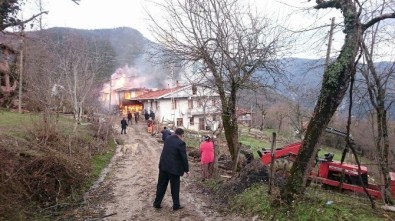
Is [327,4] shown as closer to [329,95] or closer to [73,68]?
[329,95]

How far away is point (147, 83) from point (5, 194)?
7386 cm

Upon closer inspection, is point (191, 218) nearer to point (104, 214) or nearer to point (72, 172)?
point (104, 214)

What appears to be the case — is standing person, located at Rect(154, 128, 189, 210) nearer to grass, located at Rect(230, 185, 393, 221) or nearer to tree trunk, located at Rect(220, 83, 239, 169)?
grass, located at Rect(230, 185, 393, 221)

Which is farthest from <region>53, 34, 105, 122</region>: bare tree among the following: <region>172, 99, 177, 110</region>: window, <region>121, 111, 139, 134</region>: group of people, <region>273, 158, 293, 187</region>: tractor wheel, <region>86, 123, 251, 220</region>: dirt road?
<region>172, 99, 177, 110</region>: window

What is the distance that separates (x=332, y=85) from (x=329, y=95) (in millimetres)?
206

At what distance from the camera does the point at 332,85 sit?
670cm

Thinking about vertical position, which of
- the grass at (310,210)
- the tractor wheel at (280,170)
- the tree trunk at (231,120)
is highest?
the tree trunk at (231,120)

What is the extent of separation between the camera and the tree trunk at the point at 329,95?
6.62 metres

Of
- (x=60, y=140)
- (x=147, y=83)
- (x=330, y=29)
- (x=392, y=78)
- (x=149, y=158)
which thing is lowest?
(x=149, y=158)

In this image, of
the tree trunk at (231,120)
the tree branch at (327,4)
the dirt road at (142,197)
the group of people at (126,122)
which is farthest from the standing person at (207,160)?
the group of people at (126,122)

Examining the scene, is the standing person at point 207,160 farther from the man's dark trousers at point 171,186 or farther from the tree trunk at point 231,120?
the man's dark trousers at point 171,186

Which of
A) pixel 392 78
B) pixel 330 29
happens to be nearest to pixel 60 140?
pixel 330 29

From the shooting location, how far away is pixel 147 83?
262 ft

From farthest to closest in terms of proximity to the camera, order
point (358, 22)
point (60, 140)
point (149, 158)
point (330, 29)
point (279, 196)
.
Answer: point (149, 158), point (60, 140), point (330, 29), point (279, 196), point (358, 22)
